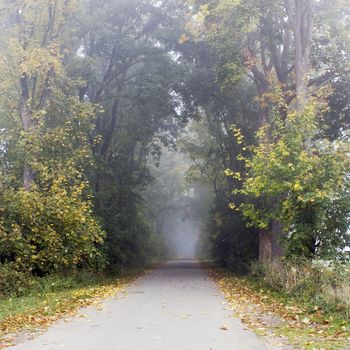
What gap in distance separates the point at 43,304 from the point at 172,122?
20.8 metres

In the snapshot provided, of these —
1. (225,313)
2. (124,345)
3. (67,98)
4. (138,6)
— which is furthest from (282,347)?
(138,6)

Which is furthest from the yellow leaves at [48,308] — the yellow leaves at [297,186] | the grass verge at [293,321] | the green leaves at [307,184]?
the yellow leaves at [297,186]

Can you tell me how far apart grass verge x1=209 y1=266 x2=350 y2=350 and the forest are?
43 cm

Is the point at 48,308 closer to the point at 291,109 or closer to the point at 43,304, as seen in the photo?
the point at 43,304

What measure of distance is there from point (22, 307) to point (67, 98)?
1085 centimetres

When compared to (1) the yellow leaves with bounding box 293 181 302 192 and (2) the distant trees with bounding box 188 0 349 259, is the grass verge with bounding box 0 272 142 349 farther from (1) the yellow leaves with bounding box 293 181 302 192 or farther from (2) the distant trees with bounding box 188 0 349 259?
(1) the yellow leaves with bounding box 293 181 302 192

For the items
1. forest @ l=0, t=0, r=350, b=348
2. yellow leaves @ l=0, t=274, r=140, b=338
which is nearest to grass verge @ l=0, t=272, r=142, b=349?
yellow leaves @ l=0, t=274, r=140, b=338

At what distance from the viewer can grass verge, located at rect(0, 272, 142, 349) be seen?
915cm

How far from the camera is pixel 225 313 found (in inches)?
432

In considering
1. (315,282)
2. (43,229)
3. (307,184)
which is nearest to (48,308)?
(43,229)

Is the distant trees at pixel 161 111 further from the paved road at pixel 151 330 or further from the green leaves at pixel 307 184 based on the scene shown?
the paved road at pixel 151 330

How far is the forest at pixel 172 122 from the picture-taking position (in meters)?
13.6

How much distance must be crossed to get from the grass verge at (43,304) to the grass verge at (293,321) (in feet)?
13.5

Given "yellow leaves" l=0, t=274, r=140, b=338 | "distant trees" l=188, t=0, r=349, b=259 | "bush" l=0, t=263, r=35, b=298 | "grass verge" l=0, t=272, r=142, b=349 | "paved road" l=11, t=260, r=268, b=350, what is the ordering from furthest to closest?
"bush" l=0, t=263, r=35, b=298, "distant trees" l=188, t=0, r=349, b=259, "yellow leaves" l=0, t=274, r=140, b=338, "grass verge" l=0, t=272, r=142, b=349, "paved road" l=11, t=260, r=268, b=350
